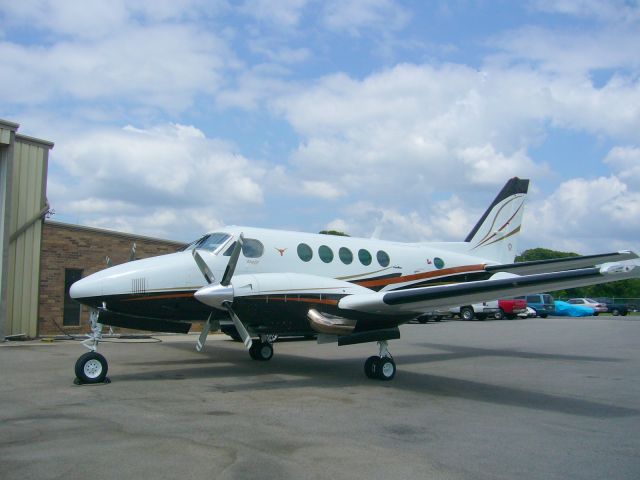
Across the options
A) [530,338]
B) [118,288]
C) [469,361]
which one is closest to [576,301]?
[530,338]

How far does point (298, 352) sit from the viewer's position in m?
17.3

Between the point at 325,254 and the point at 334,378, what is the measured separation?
2942 millimetres

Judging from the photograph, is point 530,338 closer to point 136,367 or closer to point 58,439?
point 136,367

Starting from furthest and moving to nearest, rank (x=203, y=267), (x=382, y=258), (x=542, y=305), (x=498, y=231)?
(x=542, y=305) → (x=498, y=231) → (x=382, y=258) → (x=203, y=267)

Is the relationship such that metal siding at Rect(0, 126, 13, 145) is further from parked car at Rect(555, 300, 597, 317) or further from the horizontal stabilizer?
parked car at Rect(555, 300, 597, 317)

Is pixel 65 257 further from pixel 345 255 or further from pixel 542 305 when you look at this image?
pixel 542 305

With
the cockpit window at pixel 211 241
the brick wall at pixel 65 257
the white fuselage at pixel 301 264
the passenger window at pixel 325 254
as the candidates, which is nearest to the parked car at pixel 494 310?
the white fuselage at pixel 301 264

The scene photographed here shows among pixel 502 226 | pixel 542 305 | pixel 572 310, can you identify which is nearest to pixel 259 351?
pixel 502 226

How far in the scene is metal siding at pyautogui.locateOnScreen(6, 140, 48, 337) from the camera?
19062mm

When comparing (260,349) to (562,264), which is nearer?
(562,264)

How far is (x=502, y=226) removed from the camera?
1847 centimetres

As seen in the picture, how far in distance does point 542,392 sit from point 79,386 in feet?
28.0

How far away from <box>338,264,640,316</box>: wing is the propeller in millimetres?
2028

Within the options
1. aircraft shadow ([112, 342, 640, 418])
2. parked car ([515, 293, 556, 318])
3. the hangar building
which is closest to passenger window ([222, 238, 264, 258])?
aircraft shadow ([112, 342, 640, 418])
